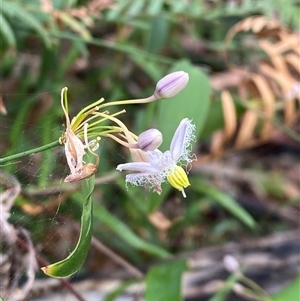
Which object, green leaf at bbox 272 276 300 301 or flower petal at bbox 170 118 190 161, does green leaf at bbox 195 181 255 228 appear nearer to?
green leaf at bbox 272 276 300 301

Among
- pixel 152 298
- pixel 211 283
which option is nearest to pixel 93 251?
pixel 211 283

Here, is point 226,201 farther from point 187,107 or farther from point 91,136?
point 91,136

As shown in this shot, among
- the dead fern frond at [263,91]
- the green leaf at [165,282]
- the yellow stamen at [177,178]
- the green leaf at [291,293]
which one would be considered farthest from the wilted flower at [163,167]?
the dead fern frond at [263,91]

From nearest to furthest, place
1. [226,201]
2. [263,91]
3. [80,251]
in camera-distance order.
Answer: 1. [80,251]
2. [226,201]
3. [263,91]

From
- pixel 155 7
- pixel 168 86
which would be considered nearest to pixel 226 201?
pixel 155 7

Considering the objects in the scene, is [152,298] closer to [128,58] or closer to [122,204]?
[122,204]

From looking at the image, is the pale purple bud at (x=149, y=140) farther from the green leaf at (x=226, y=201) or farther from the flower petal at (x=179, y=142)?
the green leaf at (x=226, y=201)
